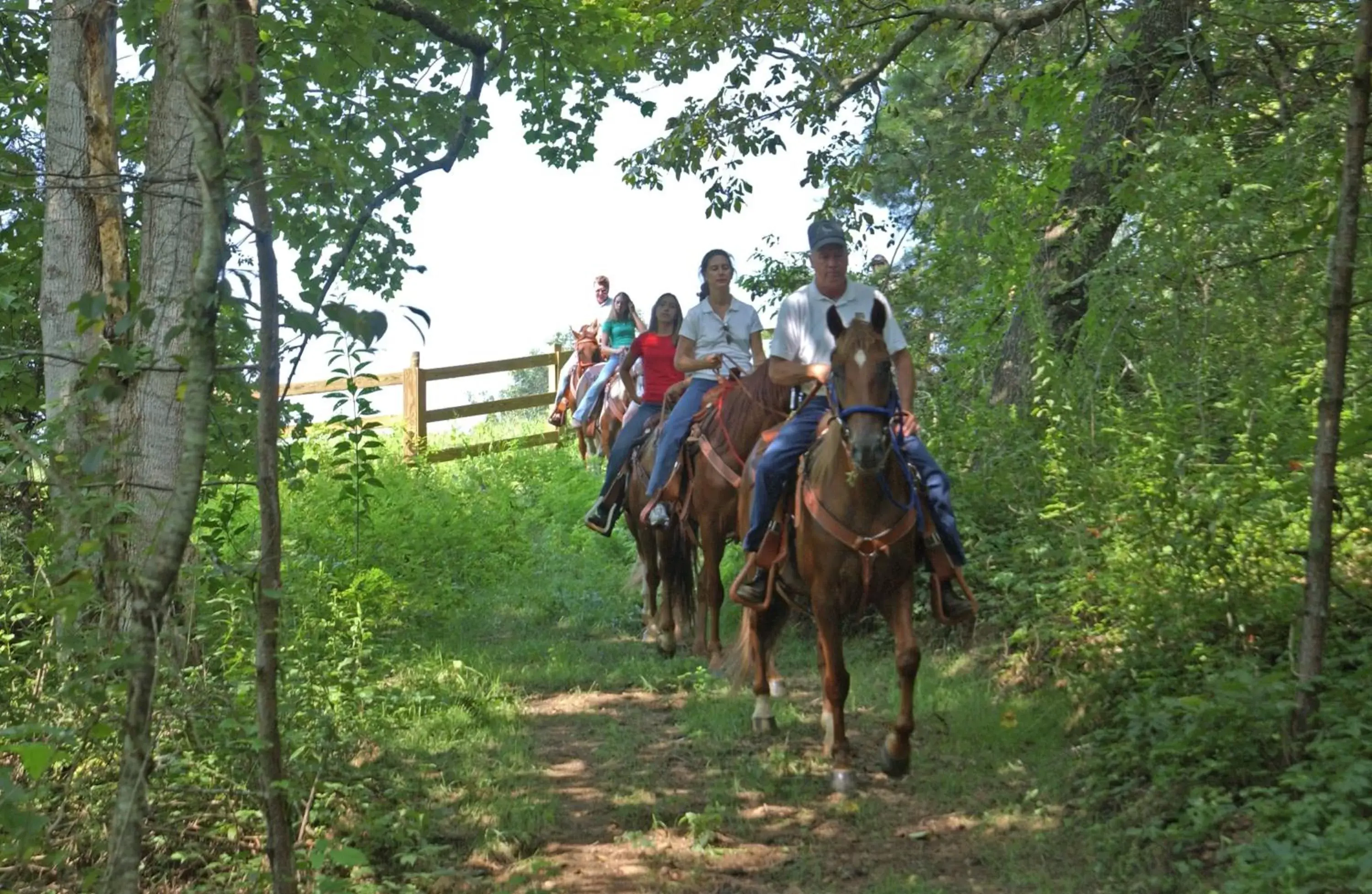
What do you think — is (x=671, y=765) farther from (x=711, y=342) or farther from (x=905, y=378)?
(x=711, y=342)

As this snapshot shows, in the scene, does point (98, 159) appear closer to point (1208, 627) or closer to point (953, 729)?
point (953, 729)

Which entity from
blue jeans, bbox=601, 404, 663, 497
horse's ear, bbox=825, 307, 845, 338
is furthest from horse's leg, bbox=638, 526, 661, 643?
horse's ear, bbox=825, 307, 845, 338

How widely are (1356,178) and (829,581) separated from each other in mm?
3017

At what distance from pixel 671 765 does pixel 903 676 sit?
1.50 metres

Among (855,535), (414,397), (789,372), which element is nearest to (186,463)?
(855,535)

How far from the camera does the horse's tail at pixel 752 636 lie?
7832 mm

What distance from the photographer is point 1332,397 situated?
5355mm

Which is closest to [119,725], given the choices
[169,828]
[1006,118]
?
[169,828]

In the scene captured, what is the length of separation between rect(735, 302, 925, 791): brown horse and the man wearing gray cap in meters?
0.20

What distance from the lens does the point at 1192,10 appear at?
10047mm

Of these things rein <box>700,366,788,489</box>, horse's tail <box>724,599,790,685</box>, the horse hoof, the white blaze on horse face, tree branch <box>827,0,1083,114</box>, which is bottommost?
the horse hoof

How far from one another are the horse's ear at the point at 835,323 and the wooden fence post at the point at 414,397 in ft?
46.6

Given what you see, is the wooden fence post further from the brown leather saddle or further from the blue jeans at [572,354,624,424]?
the brown leather saddle

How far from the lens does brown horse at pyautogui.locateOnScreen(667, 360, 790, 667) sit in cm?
895
